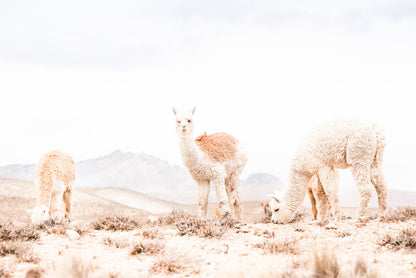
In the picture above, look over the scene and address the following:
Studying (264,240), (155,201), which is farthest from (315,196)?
(155,201)

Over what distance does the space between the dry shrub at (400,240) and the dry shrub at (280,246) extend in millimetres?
1751

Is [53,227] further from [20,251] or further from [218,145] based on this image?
[218,145]

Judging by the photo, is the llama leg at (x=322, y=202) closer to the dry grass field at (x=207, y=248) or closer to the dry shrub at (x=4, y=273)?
the dry grass field at (x=207, y=248)

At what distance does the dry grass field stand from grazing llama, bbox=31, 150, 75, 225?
46.5 inches

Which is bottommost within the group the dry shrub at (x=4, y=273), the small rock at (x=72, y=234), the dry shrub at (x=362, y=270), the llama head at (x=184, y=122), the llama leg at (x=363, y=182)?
the dry shrub at (x=4, y=273)

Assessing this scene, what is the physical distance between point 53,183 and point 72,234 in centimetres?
305

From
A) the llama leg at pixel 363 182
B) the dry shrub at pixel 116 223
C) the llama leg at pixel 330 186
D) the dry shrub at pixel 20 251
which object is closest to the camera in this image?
the dry shrub at pixel 20 251

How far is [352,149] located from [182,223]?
5.01 meters

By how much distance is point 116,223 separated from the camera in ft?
36.4

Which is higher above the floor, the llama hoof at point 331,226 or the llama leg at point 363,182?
the llama leg at point 363,182

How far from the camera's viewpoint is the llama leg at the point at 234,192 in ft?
43.4

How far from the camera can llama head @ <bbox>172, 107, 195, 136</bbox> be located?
10.8 metres

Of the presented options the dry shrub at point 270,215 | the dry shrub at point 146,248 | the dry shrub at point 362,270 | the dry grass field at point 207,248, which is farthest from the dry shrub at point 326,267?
the dry shrub at point 270,215

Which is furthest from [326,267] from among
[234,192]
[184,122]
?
[234,192]
